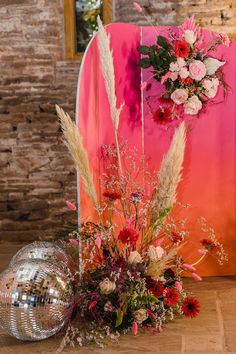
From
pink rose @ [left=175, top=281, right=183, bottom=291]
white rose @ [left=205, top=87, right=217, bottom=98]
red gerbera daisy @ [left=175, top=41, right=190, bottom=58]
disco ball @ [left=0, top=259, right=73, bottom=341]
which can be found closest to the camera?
disco ball @ [left=0, top=259, right=73, bottom=341]

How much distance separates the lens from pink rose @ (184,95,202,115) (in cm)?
307

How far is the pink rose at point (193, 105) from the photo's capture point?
3.07m

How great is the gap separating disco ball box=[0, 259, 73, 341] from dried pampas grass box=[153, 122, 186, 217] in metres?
0.61

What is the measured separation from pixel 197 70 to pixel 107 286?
1.28m

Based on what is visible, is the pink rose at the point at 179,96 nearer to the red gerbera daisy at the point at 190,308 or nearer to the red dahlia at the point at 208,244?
the red dahlia at the point at 208,244

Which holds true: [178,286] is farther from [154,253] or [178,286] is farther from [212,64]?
[212,64]

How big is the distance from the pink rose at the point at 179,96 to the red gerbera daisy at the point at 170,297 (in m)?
1.06

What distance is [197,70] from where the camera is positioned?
2.96 meters

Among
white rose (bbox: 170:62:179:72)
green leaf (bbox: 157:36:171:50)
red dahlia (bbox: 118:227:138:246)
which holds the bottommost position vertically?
red dahlia (bbox: 118:227:138:246)

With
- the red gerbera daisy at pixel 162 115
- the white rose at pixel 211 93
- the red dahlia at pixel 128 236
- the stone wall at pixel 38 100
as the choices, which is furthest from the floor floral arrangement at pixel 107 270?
the stone wall at pixel 38 100

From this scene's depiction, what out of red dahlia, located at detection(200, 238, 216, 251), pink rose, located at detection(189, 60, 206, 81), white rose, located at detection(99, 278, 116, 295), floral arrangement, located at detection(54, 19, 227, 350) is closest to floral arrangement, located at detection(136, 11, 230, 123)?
pink rose, located at detection(189, 60, 206, 81)

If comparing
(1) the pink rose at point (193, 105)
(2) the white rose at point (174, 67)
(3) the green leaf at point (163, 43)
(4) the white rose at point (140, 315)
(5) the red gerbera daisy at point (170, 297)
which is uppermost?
(3) the green leaf at point (163, 43)

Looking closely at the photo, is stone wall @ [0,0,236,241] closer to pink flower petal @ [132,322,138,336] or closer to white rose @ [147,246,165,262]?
white rose @ [147,246,165,262]

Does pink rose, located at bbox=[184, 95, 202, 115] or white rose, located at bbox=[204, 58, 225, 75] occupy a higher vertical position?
white rose, located at bbox=[204, 58, 225, 75]
